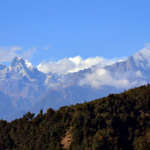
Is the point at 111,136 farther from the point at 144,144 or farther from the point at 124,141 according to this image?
the point at 144,144

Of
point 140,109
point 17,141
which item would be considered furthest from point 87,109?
point 17,141

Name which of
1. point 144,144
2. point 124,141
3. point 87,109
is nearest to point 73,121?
point 87,109

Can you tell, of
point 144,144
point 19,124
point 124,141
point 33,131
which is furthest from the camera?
point 19,124

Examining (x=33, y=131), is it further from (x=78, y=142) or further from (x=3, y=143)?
(x=78, y=142)

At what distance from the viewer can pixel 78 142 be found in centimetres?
6150

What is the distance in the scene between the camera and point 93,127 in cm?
6316

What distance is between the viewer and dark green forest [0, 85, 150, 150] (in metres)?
59.3

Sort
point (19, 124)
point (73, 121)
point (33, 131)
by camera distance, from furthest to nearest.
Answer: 1. point (19, 124)
2. point (33, 131)
3. point (73, 121)

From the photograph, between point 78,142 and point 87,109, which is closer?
point 78,142

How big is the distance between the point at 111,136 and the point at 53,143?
376 inches

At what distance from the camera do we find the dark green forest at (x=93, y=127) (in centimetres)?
5928

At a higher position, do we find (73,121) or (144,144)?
(73,121)

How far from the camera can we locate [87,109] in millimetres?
67125

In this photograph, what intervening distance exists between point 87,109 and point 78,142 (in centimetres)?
705
